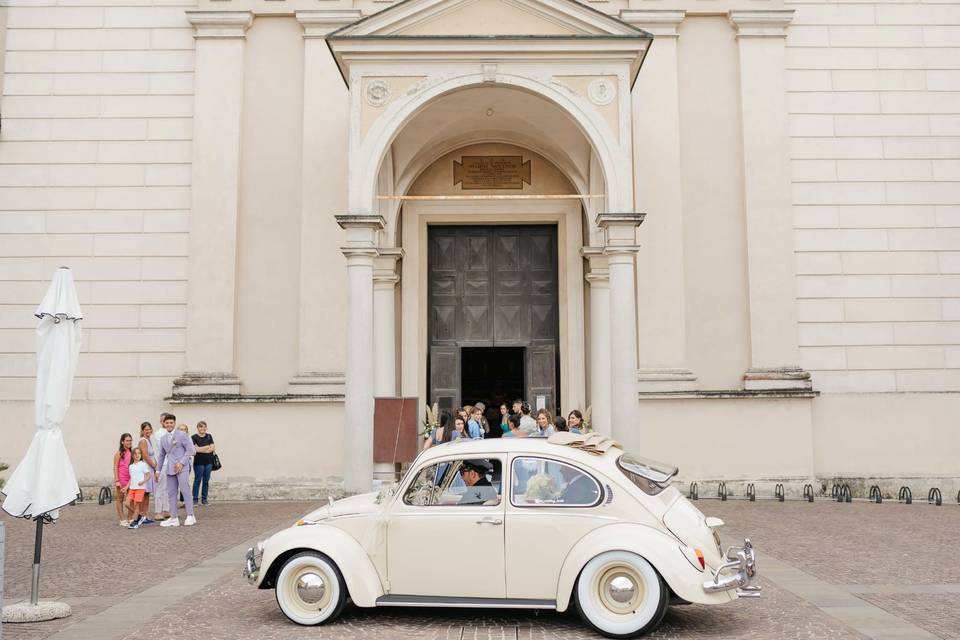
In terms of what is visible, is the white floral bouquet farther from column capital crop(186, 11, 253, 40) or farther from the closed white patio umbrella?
column capital crop(186, 11, 253, 40)

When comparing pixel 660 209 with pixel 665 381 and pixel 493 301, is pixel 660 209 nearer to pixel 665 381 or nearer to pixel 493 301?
pixel 665 381

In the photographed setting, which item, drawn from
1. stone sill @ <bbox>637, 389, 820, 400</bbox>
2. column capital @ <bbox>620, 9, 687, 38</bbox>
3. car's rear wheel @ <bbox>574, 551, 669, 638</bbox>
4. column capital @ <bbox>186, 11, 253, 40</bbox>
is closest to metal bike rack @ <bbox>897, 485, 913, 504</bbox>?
stone sill @ <bbox>637, 389, 820, 400</bbox>

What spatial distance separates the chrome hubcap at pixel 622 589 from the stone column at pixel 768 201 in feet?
34.6

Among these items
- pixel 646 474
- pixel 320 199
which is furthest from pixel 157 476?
pixel 646 474

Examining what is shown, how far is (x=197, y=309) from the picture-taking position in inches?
638

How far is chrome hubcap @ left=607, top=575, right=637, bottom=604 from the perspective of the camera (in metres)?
6.13

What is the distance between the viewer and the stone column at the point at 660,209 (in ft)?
52.4

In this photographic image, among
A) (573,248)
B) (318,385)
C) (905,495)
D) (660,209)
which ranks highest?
(660,209)

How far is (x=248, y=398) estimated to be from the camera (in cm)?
1578

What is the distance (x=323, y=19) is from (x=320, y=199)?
382 cm

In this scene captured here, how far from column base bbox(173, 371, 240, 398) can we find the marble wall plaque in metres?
6.44

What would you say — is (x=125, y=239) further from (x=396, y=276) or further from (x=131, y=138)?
(x=396, y=276)

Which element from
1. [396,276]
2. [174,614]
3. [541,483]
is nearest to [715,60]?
[396,276]

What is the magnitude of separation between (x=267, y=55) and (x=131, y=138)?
3.33 m
